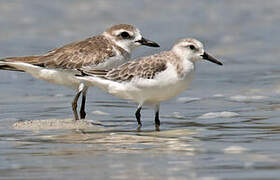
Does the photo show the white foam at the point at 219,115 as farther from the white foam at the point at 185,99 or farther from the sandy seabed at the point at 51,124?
the sandy seabed at the point at 51,124

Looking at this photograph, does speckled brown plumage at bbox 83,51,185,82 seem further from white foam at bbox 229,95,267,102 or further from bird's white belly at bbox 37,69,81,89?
white foam at bbox 229,95,267,102

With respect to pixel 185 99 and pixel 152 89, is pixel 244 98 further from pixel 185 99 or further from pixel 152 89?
pixel 152 89

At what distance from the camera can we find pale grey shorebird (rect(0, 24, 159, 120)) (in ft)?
33.0

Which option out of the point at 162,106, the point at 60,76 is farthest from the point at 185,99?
the point at 60,76

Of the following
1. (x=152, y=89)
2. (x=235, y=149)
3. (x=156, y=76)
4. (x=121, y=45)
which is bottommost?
(x=235, y=149)

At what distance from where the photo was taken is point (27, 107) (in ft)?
35.4

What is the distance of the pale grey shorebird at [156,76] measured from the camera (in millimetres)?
8984

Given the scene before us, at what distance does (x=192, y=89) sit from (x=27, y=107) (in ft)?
9.29

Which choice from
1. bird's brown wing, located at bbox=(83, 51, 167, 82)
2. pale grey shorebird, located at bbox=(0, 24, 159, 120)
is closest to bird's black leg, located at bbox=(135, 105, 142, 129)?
bird's brown wing, located at bbox=(83, 51, 167, 82)

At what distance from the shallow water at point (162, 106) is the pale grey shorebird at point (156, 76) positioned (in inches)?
16.3

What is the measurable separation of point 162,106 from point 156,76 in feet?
6.57

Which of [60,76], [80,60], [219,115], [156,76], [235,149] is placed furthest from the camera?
[60,76]

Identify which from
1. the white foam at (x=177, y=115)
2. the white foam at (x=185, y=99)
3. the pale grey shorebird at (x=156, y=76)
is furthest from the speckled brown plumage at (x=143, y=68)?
the white foam at (x=185, y=99)

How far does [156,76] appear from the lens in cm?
898
